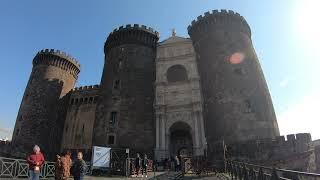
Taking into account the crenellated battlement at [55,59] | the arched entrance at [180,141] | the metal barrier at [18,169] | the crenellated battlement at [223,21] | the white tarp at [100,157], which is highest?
the crenellated battlement at [223,21]

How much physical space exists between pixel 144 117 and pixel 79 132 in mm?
9315

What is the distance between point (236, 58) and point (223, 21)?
524 cm

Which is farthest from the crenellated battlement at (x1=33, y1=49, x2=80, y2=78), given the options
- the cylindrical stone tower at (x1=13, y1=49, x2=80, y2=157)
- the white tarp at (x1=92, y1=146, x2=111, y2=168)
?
the white tarp at (x1=92, y1=146, x2=111, y2=168)

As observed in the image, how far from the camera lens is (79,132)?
33.3m

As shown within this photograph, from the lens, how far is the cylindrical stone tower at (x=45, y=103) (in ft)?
107

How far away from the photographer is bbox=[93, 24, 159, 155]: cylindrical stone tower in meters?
28.1

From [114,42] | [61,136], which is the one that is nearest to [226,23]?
[114,42]

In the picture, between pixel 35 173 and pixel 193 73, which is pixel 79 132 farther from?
pixel 35 173

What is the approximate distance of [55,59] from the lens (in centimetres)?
3741

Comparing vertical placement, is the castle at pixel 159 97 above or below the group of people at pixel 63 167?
above

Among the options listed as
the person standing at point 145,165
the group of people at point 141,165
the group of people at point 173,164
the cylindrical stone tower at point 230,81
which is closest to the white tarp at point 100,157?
the group of people at point 141,165

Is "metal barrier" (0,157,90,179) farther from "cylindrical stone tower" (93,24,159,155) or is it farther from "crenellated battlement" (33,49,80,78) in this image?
"crenellated battlement" (33,49,80,78)

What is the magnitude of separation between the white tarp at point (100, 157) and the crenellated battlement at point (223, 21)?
2006cm

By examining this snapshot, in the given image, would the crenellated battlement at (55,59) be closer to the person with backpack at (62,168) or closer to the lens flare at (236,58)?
the lens flare at (236,58)
